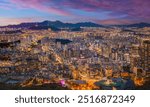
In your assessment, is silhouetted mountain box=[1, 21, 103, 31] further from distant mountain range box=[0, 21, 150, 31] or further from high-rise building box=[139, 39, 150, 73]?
high-rise building box=[139, 39, 150, 73]

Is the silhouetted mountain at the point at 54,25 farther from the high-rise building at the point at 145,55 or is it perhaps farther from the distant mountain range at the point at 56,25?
the high-rise building at the point at 145,55

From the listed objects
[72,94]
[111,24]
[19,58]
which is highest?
[111,24]

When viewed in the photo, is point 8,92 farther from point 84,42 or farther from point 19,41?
point 84,42

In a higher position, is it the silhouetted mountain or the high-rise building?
the silhouetted mountain

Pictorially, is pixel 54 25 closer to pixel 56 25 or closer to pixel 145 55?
pixel 56 25

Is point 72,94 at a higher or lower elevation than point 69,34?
lower

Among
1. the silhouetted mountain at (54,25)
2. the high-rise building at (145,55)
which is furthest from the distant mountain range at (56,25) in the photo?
the high-rise building at (145,55)

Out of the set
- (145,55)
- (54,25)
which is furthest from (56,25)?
(145,55)

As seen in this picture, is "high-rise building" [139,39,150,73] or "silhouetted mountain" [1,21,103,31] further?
"silhouetted mountain" [1,21,103,31]

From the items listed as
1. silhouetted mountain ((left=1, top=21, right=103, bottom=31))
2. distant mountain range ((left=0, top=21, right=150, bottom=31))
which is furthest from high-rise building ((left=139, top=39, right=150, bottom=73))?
silhouetted mountain ((left=1, top=21, right=103, bottom=31))

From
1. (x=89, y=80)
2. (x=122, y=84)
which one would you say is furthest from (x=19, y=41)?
(x=122, y=84)

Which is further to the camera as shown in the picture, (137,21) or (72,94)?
(137,21)
